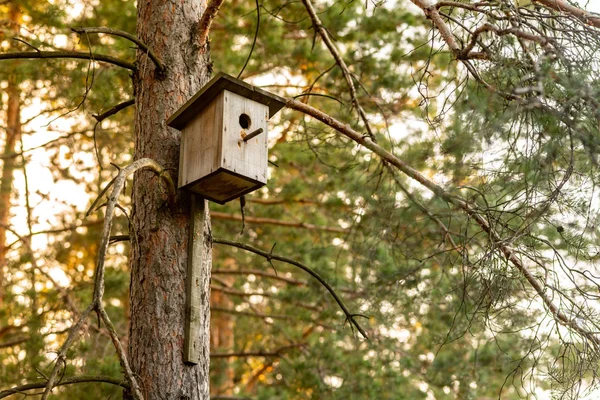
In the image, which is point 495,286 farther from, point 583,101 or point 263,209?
point 263,209

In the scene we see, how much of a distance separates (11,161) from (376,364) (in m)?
3.82

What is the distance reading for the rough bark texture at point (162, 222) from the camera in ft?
8.79

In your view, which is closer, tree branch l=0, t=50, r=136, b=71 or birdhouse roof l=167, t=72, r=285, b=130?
tree branch l=0, t=50, r=136, b=71

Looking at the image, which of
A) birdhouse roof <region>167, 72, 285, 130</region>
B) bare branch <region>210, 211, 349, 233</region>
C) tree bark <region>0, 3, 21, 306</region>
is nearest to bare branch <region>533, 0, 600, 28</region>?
birdhouse roof <region>167, 72, 285, 130</region>

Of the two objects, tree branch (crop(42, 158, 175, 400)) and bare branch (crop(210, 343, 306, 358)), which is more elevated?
bare branch (crop(210, 343, 306, 358))

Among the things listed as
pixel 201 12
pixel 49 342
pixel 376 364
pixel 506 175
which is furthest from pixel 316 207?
pixel 506 175

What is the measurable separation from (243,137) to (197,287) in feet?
1.95

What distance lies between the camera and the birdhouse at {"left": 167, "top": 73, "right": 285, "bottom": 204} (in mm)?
2791

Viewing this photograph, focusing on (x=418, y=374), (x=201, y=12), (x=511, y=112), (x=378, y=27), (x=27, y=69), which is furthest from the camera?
(x=418, y=374)

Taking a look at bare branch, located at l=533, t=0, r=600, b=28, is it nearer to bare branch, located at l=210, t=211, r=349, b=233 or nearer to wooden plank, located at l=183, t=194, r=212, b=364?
wooden plank, located at l=183, t=194, r=212, b=364

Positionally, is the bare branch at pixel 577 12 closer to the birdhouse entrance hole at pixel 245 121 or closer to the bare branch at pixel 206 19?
the birdhouse entrance hole at pixel 245 121

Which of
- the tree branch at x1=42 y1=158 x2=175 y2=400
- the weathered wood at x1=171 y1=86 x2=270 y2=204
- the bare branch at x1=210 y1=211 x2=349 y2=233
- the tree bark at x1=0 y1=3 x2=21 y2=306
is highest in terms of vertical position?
the tree bark at x1=0 y1=3 x2=21 y2=306

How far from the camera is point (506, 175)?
2650 mm

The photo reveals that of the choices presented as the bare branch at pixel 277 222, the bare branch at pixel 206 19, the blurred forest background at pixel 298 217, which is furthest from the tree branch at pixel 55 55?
the bare branch at pixel 277 222
